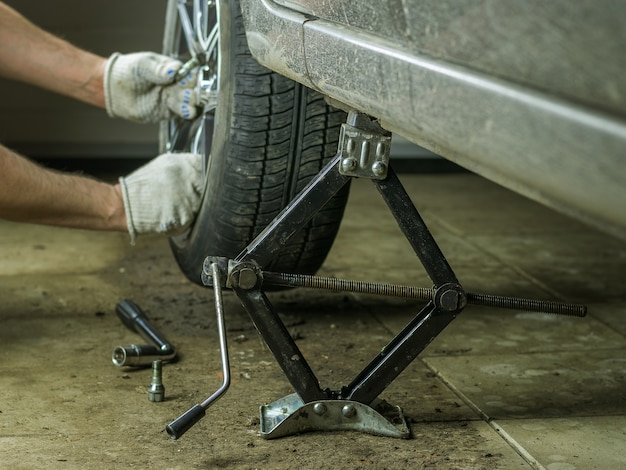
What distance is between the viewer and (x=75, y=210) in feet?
6.90

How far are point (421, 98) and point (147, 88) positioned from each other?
4.96 feet

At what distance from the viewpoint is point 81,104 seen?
3832 millimetres

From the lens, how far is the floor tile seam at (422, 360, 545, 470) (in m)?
1.49

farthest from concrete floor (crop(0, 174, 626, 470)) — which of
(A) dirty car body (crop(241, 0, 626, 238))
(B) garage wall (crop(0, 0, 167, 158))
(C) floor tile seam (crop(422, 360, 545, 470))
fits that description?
(B) garage wall (crop(0, 0, 167, 158))

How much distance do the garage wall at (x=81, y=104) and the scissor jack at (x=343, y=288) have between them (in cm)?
240

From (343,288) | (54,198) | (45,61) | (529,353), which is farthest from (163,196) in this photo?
(529,353)

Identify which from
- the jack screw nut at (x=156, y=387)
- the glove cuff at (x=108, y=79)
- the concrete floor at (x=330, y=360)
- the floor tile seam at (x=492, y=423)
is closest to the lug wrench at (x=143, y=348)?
the concrete floor at (x=330, y=360)

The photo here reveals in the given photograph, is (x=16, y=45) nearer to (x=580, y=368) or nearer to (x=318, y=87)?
(x=318, y=87)

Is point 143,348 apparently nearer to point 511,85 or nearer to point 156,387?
point 156,387

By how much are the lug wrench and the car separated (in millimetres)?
192

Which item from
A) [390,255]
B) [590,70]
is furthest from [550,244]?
[590,70]

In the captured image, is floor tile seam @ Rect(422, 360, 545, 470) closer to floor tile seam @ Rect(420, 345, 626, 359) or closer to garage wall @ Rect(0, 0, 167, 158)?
floor tile seam @ Rect(420, 345, 626, 359)

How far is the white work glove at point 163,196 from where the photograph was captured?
2.07 meters

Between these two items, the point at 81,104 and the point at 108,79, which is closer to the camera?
the point at 108,79
